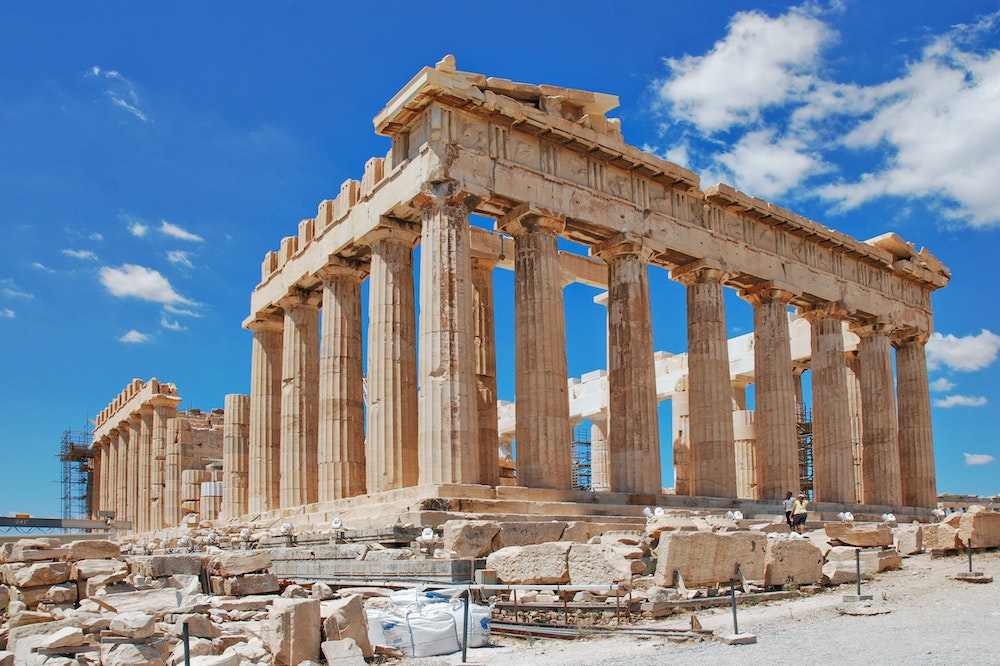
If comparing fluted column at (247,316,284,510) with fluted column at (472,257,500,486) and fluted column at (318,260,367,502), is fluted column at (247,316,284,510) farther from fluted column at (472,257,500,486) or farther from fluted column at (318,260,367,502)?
fluted column at (472,257,500,486)

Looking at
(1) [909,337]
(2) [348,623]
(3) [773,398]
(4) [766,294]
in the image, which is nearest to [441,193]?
(4) [766,294]

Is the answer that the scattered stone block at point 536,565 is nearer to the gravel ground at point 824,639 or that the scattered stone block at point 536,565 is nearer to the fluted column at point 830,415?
the gravel ground at point 824,639

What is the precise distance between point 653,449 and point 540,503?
4782 millimetres

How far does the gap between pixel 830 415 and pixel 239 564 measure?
22389 mm

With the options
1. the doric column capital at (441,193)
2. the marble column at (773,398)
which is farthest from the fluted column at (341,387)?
the marble column at (773,398)

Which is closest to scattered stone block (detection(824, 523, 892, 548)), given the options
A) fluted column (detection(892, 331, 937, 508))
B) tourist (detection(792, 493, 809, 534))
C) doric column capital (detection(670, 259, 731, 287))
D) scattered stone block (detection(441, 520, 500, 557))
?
tourist (detection(792, 493, 809, 534))

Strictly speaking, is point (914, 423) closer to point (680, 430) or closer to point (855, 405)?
point (855, 405)

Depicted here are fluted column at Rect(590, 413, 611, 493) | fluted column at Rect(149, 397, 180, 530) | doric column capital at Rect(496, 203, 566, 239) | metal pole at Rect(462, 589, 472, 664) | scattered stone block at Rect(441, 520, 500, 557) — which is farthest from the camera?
fluted column at Rect(149, 397, 180, 530)

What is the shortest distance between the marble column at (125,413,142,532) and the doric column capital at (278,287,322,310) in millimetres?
19212

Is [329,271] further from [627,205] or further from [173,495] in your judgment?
[173,495]

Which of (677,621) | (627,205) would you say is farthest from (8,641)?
(627,205)

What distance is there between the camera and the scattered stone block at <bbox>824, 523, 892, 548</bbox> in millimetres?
19703

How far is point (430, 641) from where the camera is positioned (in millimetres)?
11469

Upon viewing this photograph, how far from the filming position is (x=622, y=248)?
26031 mm
